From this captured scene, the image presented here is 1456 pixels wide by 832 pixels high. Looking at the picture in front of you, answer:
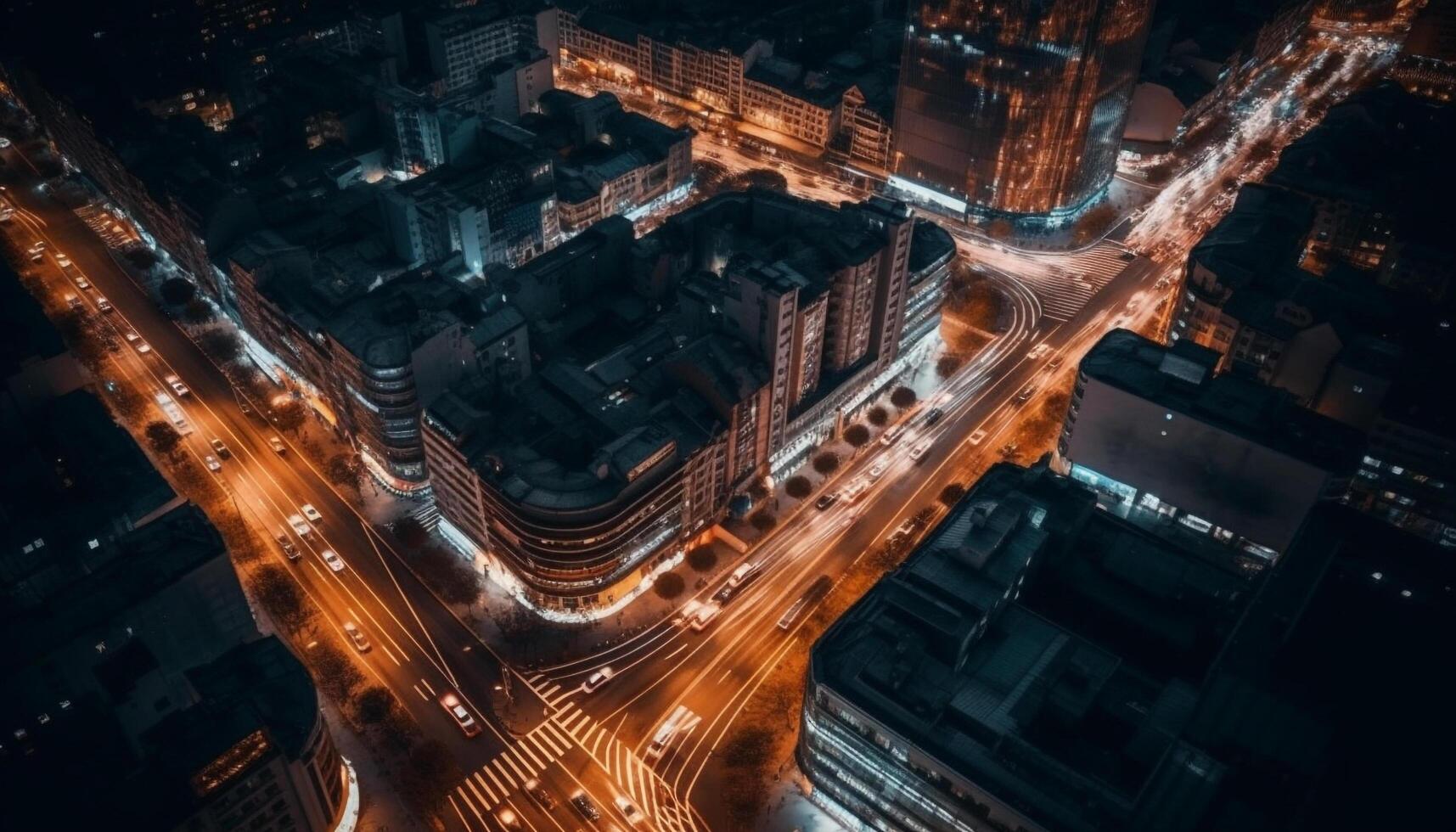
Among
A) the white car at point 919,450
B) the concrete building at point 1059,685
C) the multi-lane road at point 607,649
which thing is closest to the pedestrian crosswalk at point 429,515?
the multi-lane road at point 607,649

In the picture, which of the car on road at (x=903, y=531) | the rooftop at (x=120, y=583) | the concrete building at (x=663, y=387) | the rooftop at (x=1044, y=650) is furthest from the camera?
the car on road at (x=903, y=531)

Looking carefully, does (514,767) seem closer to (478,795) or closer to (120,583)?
(478,795)

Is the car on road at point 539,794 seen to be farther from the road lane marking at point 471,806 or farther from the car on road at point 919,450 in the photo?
the car on road at point 919,450

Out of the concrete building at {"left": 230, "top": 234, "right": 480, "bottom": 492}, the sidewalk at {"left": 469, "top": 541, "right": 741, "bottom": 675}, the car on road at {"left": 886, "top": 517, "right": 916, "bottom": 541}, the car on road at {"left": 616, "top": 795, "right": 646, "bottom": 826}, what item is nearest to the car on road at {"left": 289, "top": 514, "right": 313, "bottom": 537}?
the concrete building at {"left": 230, "top": 234, "right": 480, "bottom": 492}

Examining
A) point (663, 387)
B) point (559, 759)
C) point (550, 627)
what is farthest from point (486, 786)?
point (663, 387)

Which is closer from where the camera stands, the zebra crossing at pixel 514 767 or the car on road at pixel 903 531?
the zebra crossing at pixel 514 767

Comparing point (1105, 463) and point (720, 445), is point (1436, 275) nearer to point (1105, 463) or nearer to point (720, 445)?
point (1105, 463)

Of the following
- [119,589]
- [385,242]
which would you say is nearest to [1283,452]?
[119,589]

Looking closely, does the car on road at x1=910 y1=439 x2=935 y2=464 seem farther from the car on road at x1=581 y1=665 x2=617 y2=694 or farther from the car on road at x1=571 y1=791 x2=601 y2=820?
the car on road at x1=571 y1=791 x2=601 y2=820
